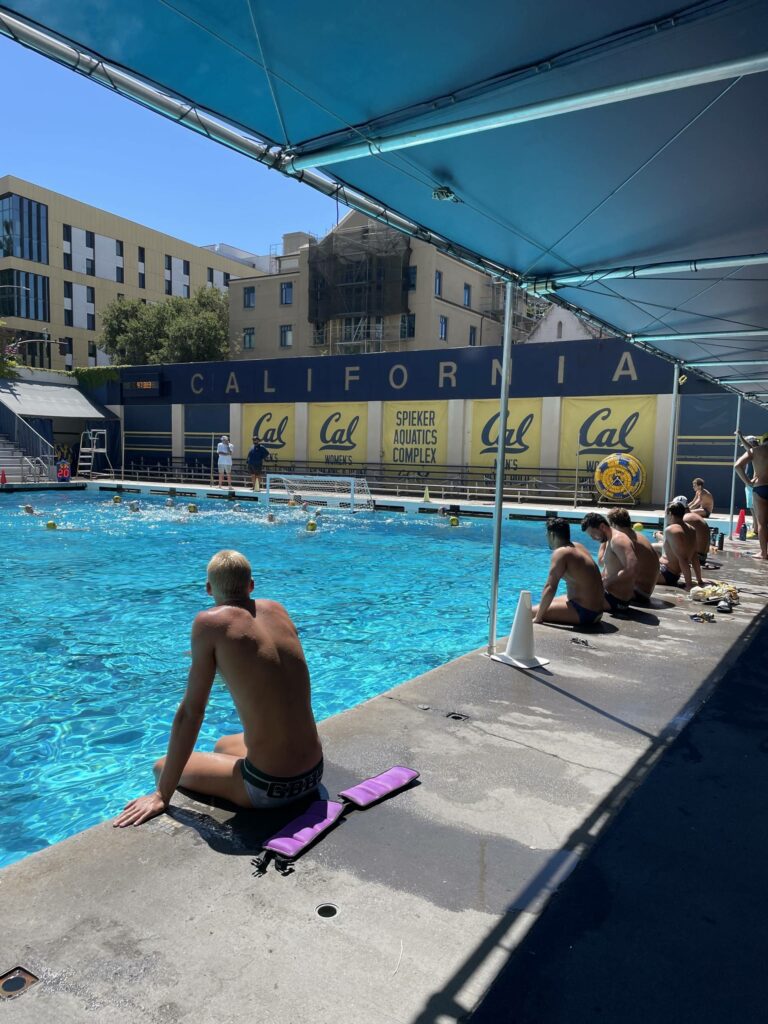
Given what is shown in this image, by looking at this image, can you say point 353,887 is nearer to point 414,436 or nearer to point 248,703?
point 248,703

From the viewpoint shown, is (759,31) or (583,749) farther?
(583,749)

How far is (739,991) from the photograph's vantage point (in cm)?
→ 195

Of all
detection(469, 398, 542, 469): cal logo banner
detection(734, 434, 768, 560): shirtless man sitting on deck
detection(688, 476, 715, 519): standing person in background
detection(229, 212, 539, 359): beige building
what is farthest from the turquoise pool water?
detection(229, 212, 539, 359): beige building

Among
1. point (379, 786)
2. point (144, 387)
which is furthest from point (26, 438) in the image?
point (379, 786)

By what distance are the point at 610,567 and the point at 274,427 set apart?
2395 centimetres

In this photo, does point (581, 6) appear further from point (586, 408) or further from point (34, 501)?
point (34, 501)

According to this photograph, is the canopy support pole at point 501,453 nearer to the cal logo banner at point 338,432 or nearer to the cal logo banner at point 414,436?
the cal logo banner at point 414,436

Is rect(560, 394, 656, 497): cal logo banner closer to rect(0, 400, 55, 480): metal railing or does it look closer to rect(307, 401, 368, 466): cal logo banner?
rect(307, 401, 368, 466): cal logo banner

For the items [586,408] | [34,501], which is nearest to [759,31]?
[586,408]

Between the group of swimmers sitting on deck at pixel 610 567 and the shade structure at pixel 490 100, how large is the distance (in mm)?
2672

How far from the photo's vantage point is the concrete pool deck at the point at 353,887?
6.34ft

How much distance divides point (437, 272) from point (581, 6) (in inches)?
1405

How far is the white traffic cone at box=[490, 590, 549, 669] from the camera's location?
5.15 meters

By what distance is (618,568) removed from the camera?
22.8 ft
